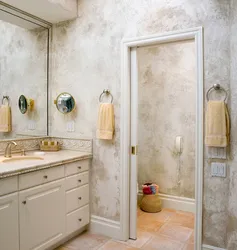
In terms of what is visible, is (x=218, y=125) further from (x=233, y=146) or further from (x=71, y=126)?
(x=71, y=126)

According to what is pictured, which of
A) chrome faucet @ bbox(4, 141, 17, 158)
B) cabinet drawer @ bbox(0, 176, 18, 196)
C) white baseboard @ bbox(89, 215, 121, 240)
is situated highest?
chrome faucet @ bbox(4, 141, 17, 158)

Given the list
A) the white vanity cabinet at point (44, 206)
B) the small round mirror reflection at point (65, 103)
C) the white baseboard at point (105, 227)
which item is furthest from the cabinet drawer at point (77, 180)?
the small round mirror reflection at point (65, 103)

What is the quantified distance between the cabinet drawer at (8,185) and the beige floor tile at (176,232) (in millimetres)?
1745

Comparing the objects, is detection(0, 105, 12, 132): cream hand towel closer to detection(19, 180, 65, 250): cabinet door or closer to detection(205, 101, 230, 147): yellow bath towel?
detection(19, 180, 65, 250): cabinet door

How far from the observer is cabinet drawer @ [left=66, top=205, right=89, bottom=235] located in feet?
8.25

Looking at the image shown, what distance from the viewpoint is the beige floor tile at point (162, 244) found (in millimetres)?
2486

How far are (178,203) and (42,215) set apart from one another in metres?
2.05

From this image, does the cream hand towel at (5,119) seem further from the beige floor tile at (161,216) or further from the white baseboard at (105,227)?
the beige floor tile at (161,216)

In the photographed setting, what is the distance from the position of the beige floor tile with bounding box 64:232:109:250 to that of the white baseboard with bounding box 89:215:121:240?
0.05 m

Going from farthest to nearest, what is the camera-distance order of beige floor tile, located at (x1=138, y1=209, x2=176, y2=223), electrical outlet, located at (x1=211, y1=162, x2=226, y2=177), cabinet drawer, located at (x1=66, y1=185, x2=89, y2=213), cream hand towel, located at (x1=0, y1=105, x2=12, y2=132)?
beige floor tile, located at (x1=138, y1=209, x2=176, y2=223) → cream hand towel, located at (x1=0, y1=105, x2=12, y2=132) → cabinet drawer, located at (x1=66, y1=185, x2=89, y2=213) → electrical outlet, located at (x1=211, y1=162, x2=226, y2=177)

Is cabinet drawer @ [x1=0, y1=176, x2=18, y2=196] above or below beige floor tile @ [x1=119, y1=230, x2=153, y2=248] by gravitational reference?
above

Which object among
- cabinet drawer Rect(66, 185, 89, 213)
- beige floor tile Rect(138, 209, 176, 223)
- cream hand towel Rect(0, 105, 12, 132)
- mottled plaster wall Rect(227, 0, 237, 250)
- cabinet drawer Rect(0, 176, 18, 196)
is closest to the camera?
cabinet drawer Rect(0, 176, 18, 196)

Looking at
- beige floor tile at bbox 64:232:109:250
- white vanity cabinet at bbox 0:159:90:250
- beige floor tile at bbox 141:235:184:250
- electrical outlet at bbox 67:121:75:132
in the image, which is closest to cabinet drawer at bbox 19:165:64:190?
white vanity cabinet at bbox 0:159:90:250

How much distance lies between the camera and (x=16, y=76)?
9.31 feet
